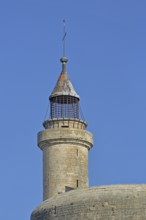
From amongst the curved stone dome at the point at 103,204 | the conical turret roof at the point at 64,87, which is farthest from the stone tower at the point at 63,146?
the curved stone dome at the point at 103,204

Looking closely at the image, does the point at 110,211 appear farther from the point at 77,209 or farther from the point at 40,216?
the point at 40,216

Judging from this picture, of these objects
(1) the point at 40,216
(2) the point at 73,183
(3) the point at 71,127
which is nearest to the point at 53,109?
(3) the point at 71,127

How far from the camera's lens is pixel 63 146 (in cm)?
4053

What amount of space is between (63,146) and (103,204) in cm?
1042

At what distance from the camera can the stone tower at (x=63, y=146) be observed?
39875mm

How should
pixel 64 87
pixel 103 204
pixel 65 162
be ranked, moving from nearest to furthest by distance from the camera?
pixel 103 204, pixel 65 162, pixel 64 87

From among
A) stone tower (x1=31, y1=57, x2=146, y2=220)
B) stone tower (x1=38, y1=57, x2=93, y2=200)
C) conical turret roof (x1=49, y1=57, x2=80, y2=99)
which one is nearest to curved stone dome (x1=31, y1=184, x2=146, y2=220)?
stone tower (x1=31, y1=57, x2=146, y2=220)

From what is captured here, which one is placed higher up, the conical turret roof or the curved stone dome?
the conical turret roof

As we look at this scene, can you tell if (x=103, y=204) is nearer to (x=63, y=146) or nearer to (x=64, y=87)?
(x=63, y=146)

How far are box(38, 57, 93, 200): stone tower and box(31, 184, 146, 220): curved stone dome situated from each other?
802 centimetres

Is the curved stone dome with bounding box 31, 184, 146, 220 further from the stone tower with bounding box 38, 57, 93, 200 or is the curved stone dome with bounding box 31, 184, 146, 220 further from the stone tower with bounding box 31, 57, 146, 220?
the stone tower with bounding box 38, 57, 93, 200

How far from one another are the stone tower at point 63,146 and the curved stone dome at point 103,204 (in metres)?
8.02


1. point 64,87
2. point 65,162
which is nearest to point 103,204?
point 65,162

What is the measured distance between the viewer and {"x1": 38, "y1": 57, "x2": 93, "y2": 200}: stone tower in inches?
1570
